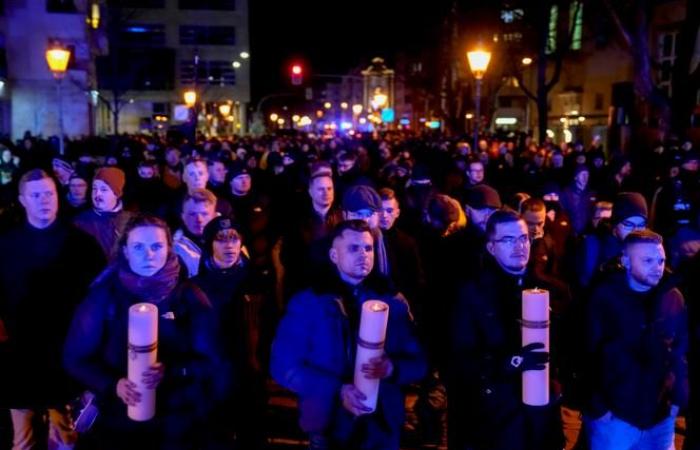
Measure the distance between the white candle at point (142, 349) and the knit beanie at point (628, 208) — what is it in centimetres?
401

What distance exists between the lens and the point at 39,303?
5082 mm

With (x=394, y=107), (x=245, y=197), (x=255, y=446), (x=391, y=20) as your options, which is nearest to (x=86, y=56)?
(x=391, y=20)

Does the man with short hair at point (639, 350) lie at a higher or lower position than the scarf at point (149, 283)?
lower

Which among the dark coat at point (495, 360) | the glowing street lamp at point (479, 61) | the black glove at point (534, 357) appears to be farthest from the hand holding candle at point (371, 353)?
the glowing street lamp at point (479, 61)

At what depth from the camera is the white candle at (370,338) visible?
129 inches

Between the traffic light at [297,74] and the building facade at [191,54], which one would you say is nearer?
the traffic light at [297,74]

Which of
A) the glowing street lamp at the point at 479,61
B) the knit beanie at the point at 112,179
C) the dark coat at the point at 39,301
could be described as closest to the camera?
the dark coat at the point at 39,301

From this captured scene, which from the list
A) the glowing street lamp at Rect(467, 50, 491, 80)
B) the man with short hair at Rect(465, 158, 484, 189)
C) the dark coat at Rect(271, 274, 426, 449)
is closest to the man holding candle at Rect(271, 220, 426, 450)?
the dark coat at Rect(271, 274, 426, 449)

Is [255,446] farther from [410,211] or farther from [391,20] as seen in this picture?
[391,20]

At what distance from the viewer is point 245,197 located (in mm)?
8672

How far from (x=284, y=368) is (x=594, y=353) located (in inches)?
62.9

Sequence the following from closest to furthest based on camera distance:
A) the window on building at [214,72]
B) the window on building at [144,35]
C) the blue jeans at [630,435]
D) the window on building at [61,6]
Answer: the blue jeans at [630,435], the window on building at [61,6], the window on building at [214,72], the window on building at [144,35]

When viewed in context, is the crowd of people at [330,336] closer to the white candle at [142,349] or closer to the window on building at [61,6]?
the white candle at [142,349]

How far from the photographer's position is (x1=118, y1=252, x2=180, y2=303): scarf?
3773 millimetres
